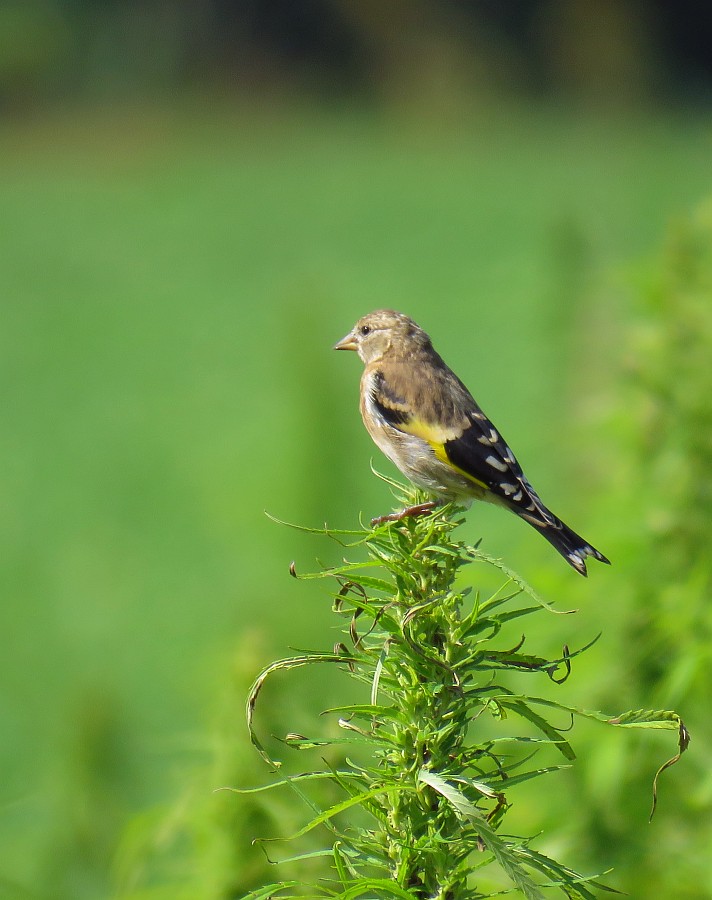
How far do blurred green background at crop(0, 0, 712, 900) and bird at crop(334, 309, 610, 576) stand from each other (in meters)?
0.30

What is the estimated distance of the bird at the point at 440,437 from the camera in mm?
4332

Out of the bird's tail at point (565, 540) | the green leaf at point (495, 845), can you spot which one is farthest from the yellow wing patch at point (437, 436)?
the green leaf at point (495, 845)

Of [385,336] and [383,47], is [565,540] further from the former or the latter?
[383,47]

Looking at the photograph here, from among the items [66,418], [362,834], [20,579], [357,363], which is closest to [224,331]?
[66,418]

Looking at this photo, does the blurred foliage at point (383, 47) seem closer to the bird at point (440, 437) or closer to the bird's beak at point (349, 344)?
the bird's beak at point (349, 344)

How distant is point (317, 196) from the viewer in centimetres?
3375

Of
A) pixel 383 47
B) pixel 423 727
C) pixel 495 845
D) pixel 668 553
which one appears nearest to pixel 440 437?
pixel 668 553

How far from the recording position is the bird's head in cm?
531

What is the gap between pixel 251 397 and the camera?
74.7 feet

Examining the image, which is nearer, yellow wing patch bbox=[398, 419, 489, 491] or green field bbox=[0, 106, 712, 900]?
A: green field bbox=[0, 106, 712, 900]

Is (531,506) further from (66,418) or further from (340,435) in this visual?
(66,418)

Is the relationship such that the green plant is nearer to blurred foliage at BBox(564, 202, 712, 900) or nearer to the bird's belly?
blurred foliage at BBox(564, 202, 712, 900)

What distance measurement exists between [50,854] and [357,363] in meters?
13.4

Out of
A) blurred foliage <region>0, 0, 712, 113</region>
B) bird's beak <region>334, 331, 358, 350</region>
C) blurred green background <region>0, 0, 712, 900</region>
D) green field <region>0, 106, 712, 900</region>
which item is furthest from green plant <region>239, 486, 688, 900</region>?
blurred foliage <region>0, 0, 712, 113</region>
